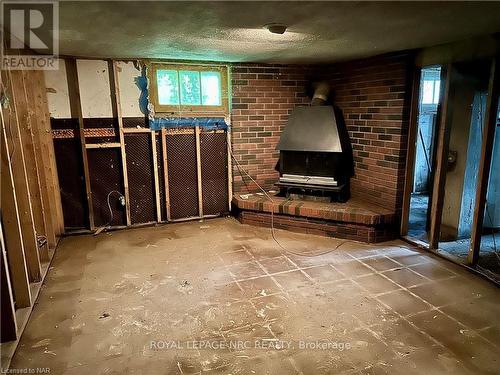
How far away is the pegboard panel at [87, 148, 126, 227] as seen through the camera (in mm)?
4195

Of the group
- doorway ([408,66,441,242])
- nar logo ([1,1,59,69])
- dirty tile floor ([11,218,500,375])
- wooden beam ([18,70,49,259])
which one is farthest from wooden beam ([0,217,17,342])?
doorway ([408,66,441,242])

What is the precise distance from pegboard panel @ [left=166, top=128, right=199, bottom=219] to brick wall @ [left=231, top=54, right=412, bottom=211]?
24.2 inches

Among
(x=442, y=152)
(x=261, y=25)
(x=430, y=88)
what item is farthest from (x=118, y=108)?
(x=430, y=88)

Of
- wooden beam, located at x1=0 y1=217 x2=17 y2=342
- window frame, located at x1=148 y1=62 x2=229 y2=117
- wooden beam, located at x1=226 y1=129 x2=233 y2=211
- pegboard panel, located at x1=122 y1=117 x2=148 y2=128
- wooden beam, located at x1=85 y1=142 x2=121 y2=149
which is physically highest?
window frame, located at x1=148 y1=62 x2=229 y2=117

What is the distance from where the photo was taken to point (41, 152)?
3.54m

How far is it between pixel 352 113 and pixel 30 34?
367 centimetres

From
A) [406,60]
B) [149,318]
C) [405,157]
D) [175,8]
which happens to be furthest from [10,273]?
[406,60]

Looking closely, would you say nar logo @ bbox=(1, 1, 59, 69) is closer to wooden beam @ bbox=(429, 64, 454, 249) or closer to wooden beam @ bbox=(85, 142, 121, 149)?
wooden beam @ bbox=(85, 142, 121, 149)

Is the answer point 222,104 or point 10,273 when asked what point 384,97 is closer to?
point 222,104

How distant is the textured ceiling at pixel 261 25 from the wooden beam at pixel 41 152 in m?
0.51

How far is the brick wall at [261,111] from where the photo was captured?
464 centimetres

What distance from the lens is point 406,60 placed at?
362 centimetres

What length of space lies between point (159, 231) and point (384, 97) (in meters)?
3.27

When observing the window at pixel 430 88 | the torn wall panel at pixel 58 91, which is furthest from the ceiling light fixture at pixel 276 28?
the window at pixel 430 88
